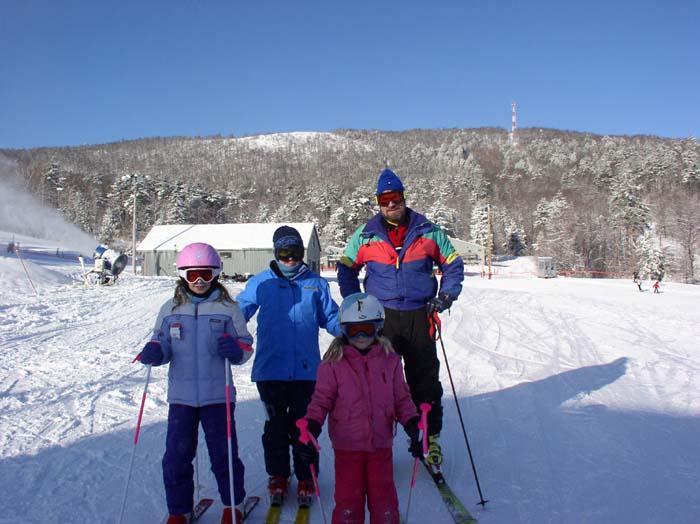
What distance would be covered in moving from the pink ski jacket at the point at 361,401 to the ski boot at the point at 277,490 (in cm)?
83

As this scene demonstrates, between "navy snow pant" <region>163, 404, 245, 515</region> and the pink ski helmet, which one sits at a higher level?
the pink ski helmet

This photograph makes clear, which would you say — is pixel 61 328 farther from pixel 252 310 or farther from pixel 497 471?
pixel 497 471

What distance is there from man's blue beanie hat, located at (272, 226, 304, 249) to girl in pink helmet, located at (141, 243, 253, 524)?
55 cm

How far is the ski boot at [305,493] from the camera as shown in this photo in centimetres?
336

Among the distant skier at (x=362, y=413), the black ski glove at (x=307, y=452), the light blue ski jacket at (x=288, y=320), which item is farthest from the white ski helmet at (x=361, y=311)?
the black ski glove at (x=307, y=452)

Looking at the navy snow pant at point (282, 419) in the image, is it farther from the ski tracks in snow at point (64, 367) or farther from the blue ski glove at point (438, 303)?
the ski tracks in snow at point (64, 367)

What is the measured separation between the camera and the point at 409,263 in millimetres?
3969

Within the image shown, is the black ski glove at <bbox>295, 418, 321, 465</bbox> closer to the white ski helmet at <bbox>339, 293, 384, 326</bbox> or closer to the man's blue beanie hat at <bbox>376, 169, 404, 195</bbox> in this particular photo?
the white ski helmet at <bbox>339, 293, 384, 326</bbox>

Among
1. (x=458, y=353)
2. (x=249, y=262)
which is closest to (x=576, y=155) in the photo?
(x=249, y=262)

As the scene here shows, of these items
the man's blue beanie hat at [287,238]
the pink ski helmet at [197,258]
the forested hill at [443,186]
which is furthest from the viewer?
the forested hill at [443,186]

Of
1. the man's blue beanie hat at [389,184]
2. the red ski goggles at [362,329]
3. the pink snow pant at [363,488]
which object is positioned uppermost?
the man's blue beanie hat at [389,184]

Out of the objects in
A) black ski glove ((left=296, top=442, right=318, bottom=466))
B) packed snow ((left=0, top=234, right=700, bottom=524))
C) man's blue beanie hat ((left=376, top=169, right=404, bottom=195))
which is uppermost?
man's blue beanie hat ((left=376, top=169, right=404, bottom=195))

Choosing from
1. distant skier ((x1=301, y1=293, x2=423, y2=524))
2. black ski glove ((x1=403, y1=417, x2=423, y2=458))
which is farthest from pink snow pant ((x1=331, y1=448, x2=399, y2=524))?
black ski glove ((x1=403, y1=417, x2=423, y2=458))

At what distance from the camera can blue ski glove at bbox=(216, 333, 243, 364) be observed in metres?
3.09
